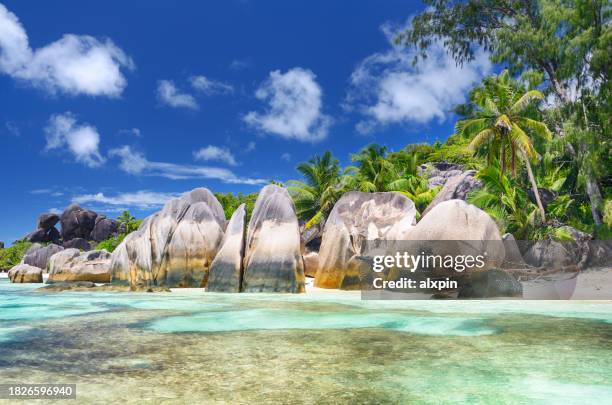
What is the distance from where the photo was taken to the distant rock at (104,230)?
51938mm

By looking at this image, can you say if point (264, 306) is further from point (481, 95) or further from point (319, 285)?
point (481, 95)

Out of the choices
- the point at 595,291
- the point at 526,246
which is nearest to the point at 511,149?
the point at 526,246

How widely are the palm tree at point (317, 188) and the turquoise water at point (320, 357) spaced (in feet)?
64.8

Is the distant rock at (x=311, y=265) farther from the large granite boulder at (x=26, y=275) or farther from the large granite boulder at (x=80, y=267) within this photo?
the large granite boulder at (x=26, y=275)

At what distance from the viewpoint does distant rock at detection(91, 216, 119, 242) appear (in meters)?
51.9

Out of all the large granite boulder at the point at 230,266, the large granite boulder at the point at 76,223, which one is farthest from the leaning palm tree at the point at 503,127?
the large granite boulder at the point at 76,223

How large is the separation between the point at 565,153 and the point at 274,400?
733 inches

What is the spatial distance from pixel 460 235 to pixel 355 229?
22.3 ft

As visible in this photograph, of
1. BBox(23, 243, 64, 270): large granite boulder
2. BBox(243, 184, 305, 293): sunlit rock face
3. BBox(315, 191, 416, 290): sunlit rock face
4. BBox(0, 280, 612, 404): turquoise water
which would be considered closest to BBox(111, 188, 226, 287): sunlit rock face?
BBox(243, 184, 305, 293): sunlit rock face

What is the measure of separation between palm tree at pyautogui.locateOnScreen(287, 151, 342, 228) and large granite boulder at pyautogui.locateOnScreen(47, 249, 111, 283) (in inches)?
455

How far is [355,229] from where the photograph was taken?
18.1 metres

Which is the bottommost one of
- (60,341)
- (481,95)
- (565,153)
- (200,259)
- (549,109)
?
(60,341)

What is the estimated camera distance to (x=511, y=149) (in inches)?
852

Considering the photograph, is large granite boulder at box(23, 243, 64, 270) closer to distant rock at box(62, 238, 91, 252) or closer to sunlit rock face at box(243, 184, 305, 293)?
distant rock at box(62, 238, 91, 252)
